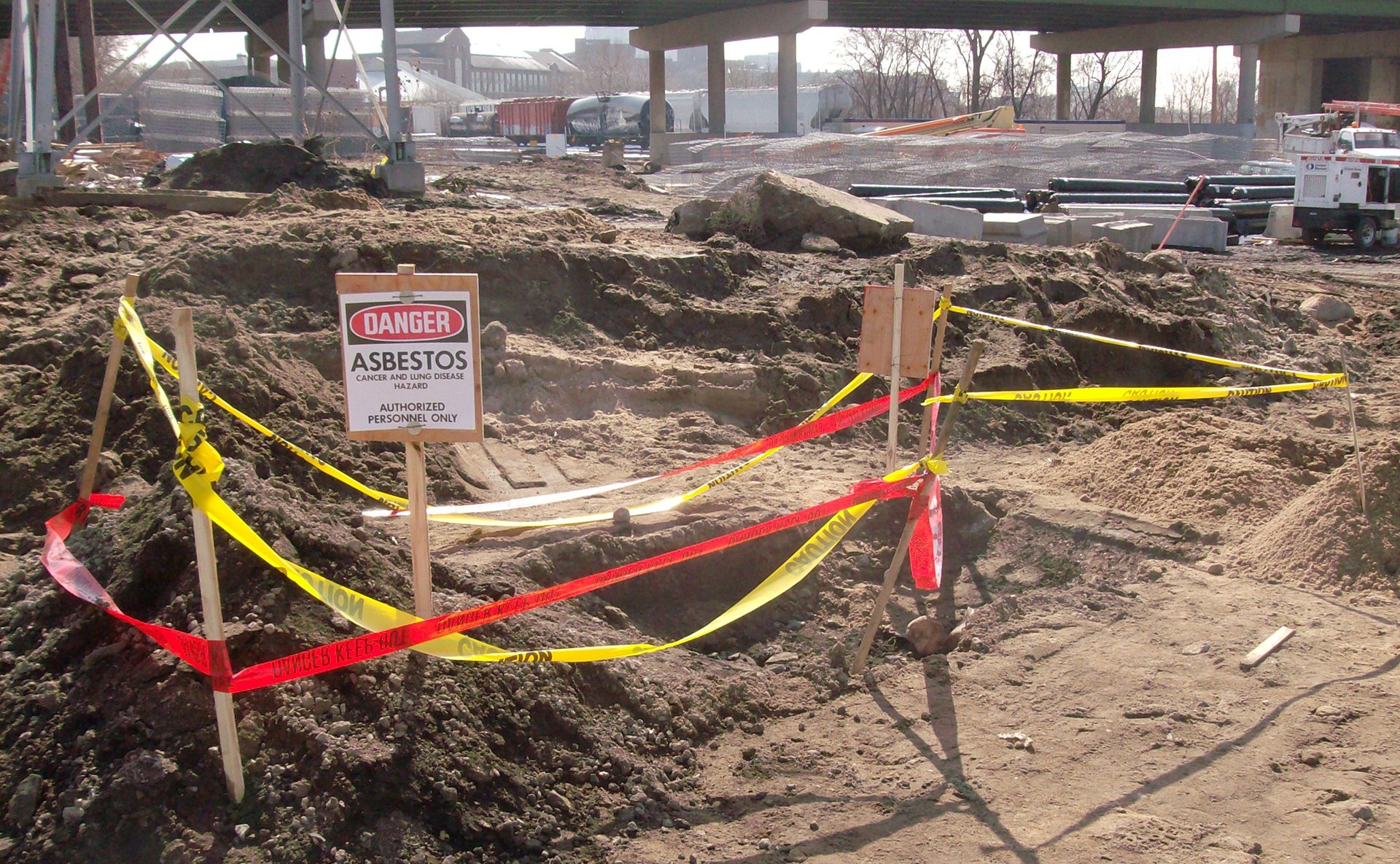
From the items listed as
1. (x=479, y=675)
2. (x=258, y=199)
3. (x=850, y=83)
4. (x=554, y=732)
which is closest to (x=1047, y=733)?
(x=554, y=732)

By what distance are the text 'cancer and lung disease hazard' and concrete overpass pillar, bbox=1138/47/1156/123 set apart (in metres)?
49.6

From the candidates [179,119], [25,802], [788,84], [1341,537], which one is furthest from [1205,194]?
[25,802]

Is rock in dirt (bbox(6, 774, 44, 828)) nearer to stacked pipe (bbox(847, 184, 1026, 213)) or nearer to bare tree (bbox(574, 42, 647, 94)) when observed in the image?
stacked pipe (bbox(847, 184, 1026, 213))

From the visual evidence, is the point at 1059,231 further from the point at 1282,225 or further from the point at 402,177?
the point at 402,177

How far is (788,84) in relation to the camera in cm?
3866

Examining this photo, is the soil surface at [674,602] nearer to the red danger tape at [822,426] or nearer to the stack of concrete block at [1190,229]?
the red danger tape at [822,426]

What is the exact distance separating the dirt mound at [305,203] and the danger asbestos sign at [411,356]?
26.4ft

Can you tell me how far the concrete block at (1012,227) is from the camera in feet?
57.2

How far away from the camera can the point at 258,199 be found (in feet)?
42.4

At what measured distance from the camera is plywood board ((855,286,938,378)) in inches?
220

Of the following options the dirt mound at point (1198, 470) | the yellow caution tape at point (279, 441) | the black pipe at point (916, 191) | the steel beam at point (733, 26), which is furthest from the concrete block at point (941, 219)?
the steel beam at point (733, 26)

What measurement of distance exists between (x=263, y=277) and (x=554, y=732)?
241 inches

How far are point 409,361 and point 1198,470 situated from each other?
18.3 ft

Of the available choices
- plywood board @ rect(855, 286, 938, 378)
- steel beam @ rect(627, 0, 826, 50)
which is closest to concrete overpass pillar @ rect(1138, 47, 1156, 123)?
steel beam @ rect(627, 0, 826, 50)
